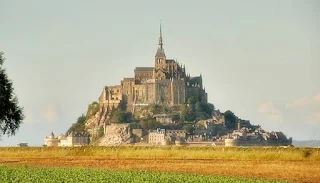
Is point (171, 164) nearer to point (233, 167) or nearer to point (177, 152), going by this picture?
point (233, 167)

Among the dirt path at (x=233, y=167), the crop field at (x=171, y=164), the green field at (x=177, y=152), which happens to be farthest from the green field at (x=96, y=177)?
the green field at (x=177, y=152)

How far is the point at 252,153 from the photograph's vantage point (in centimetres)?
7050

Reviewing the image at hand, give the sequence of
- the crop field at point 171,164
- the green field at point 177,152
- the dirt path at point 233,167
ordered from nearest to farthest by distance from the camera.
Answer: the crop field at point 171,164 → the dirt path at point 233,167 → the green field at point 177,152

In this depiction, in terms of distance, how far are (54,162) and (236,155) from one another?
56.6 feet

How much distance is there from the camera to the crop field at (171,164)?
148ft

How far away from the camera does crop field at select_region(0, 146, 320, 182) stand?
45094 millimetres

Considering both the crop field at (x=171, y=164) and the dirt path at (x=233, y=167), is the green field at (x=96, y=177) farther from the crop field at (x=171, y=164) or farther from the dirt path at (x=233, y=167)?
the dirt path at (x=233, y=167)

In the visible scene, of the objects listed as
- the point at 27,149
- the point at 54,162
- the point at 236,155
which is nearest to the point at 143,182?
the point at 54,162

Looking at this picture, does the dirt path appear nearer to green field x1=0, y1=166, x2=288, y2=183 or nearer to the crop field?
the crop field

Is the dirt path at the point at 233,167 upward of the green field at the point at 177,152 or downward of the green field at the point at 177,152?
downward

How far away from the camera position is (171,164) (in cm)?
5941

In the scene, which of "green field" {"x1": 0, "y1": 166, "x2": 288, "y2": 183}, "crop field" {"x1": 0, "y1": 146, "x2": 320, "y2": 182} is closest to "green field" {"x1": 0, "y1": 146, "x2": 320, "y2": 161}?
"crop field" {"x1": 0, "y1": 146, "x2": 320, "y2": 182}

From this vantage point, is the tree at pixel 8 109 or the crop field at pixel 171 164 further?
the tree at pixel 8 109

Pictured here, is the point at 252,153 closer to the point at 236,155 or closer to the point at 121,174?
the point at 236,155
